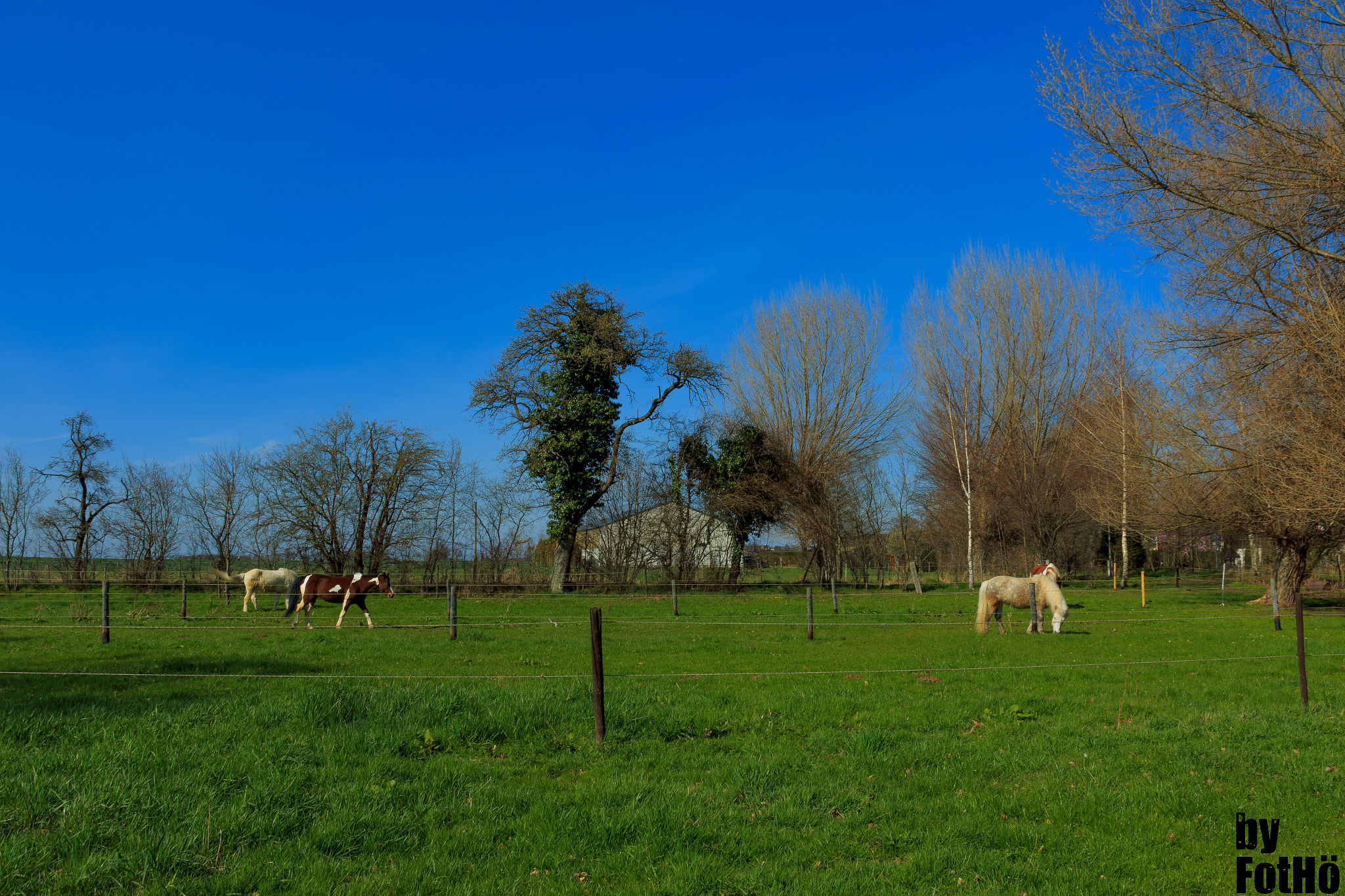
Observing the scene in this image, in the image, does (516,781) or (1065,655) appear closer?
(516,781)

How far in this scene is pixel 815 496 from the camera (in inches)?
1373

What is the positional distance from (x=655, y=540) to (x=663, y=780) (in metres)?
25.7

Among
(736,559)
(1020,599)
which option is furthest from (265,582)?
(1020,599)

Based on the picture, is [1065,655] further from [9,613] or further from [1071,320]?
[1071,320]

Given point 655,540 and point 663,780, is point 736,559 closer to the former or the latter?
point 655,540

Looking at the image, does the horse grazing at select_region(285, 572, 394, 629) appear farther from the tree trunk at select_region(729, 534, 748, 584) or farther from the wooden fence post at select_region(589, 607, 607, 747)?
the tree trunk at select_region(729, 534, 748, 584)

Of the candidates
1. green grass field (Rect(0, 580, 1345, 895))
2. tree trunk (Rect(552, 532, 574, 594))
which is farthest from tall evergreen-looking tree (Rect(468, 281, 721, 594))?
green grass field (Rect(0, 580, 1345, 895))

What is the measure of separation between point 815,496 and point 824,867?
3122 centimetres

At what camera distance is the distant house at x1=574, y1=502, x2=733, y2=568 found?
31.0 m

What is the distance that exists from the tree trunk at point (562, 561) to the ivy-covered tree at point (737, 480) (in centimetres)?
714

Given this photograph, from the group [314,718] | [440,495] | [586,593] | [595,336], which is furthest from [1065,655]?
[440,495]

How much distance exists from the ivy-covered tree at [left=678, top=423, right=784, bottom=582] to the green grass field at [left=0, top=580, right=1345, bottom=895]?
2219cm

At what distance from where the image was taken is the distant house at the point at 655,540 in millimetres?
30953

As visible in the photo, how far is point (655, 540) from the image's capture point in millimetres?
31156
